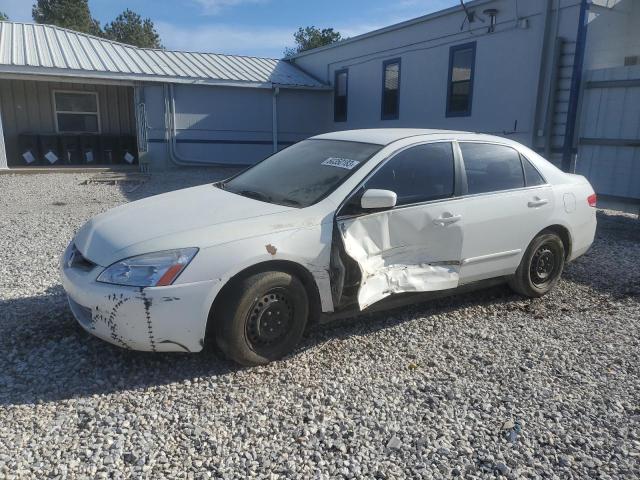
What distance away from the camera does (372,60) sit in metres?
15.8

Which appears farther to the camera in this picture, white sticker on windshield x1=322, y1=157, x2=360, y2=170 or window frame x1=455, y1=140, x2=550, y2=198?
window frame x1=455, y1=140, x2=550, y2=198

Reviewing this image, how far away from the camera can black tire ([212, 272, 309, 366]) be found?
323cm

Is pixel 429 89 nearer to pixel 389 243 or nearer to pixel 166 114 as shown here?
pixel 166 114

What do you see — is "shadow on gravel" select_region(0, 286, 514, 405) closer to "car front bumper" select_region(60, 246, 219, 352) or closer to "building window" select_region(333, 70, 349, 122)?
"car front bumper" select_region(60, 246, 219, 352)

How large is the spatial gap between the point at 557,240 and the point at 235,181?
3.11m

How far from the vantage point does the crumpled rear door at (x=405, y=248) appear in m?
3.66

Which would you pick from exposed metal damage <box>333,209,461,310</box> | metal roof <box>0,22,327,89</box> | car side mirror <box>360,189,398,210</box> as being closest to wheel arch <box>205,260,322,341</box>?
exposed metal damage <box>333,209,461,310</box>

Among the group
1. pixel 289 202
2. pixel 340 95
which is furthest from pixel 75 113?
pixel 289 202

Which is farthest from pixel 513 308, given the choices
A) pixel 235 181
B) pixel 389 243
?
pixel 235 181

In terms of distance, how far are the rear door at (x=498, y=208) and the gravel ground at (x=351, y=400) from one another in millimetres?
514

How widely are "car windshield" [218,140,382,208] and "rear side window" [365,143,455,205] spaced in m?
0.19

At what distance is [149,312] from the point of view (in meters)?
3.06

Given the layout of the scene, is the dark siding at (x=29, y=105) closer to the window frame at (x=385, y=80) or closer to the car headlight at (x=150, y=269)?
the window frame at (x=385, y=80)

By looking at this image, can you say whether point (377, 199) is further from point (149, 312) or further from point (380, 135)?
point (149, 312)
